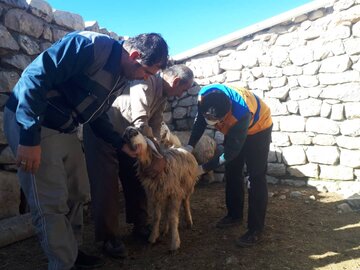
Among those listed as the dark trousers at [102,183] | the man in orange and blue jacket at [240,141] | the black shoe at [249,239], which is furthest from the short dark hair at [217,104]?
the black shoe at [249,239]

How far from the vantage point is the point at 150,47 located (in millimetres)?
2586

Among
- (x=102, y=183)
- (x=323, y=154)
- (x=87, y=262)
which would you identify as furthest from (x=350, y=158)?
(x=87, y=262)

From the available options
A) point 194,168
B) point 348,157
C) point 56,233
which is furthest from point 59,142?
point 348,157

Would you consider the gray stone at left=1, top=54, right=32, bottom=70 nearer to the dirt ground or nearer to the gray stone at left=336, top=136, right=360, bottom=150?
the dirt ground

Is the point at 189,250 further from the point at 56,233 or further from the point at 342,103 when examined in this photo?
the point at 342,103

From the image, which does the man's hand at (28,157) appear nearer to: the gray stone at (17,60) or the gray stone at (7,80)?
the gray stone at (7,80)

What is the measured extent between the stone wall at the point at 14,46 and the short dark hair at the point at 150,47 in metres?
2.05

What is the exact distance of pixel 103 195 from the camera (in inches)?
133

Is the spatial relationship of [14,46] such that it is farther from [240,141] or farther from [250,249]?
[250,249]

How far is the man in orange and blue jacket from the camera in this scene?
3381 mm

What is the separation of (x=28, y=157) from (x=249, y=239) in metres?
2.39

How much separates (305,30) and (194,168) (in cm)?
400

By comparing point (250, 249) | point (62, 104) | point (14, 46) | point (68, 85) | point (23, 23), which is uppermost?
point (23, 23)

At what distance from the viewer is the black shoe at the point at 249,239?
3621 mm
